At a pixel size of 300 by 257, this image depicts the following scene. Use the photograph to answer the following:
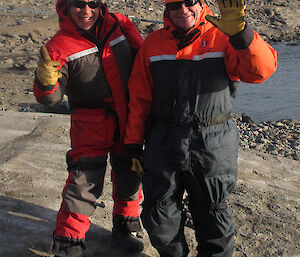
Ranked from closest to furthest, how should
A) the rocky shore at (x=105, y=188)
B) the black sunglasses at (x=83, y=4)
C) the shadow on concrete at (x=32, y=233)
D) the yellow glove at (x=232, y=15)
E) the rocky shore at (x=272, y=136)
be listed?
the yellow glove at (x=232, y=15) < the black sunglasses at (x=83, y=4) < the shadow on concrete at (x=32, y=233) < the rocky shore at (x=105, y=188) < the rocky shore at (x=272, y=136)

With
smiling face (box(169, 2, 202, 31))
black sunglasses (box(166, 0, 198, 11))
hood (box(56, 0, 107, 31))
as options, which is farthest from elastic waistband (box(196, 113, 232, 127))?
hood (box(56, 0, 107, 31))

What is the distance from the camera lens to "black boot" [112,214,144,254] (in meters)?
3.63

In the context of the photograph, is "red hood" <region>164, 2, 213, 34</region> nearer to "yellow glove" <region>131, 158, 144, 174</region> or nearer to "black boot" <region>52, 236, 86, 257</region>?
"yellow glove" <region>131, 158, 144, 174</region>

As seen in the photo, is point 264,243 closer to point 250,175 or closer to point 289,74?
point 250,175

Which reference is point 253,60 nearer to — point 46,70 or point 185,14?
point 185,14

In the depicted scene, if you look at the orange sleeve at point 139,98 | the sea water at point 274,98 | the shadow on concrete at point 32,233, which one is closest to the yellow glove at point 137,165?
the orange sleeve at point 139,98

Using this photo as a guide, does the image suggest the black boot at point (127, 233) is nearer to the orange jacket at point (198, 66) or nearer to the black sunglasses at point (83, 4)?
the orange jacket at point (198, 66)

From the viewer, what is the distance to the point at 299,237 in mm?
3979

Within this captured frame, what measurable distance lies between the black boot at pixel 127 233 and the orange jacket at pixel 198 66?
3.95 ft

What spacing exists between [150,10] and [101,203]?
56.2ft

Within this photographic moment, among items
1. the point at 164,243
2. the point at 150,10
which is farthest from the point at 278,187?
the point at 150,10

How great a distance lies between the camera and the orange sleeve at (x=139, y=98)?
3.01 m

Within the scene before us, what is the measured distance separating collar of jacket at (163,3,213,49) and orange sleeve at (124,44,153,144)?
0.24m

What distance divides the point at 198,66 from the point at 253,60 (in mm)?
402
